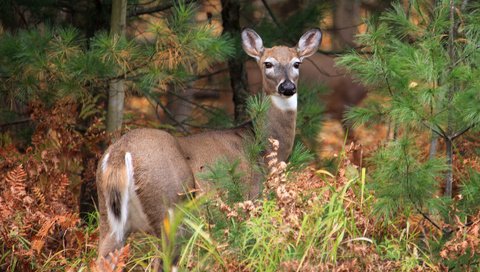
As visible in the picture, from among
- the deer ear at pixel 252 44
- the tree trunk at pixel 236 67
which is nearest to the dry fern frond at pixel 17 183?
the deer ear at pixel 252 44

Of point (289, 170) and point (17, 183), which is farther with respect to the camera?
point (17, 183)

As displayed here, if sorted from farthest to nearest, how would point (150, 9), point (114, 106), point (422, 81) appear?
point (150, 9), point (114, 106), point (422, 81)

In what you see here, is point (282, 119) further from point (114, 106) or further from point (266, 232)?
point (266, 232)

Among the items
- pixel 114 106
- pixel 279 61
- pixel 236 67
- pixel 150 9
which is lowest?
pixel 114 106

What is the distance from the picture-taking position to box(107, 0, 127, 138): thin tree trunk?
27.3 feet

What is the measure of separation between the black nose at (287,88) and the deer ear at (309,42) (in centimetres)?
67

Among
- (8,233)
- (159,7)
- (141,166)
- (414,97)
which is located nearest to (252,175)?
(141,166)

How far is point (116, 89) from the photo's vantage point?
28.0 ft

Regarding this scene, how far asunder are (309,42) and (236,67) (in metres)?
1.75

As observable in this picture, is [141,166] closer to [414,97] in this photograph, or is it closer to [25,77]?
[25,77]

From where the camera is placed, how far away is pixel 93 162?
852 centimetres

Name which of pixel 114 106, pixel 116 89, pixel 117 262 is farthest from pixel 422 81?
pixel 114 106

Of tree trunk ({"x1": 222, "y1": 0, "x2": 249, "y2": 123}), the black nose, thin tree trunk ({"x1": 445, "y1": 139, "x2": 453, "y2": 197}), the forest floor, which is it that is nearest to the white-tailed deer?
the forest floor

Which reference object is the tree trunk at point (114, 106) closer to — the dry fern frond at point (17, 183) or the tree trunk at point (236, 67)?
the dry fern frond at point (17, 183)
